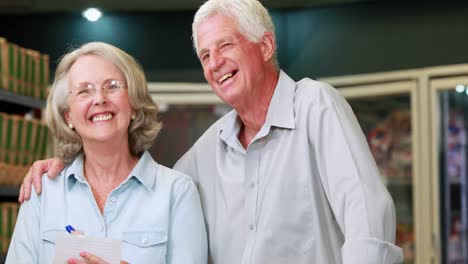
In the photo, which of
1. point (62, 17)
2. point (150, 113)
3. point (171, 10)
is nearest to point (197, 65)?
point (171, 10)

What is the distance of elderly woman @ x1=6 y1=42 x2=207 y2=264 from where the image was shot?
2436mm

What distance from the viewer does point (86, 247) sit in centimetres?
227

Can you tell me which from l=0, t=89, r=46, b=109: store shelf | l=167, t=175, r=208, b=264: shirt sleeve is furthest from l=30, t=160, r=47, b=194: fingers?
l=0, t=89, r=46, b=109: store shelf

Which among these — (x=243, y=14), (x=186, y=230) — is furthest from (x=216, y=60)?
(x=186, y=230)

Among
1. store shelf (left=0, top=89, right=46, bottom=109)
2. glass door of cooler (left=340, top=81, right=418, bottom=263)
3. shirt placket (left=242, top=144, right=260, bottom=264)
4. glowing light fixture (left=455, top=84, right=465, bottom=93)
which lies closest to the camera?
shirt placket (left=242, top=144, right=260, bottom=264)

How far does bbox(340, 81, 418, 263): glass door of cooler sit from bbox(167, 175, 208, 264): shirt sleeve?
127 inches

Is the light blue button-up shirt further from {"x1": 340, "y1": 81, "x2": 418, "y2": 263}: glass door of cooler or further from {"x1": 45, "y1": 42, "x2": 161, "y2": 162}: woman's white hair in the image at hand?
{"x1": 340, "y1": 81, "x2": 418, "y2": 263}: glass door of cooler

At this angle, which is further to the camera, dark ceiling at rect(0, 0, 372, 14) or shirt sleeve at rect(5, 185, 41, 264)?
dark ceiling at rect(0, 0, 372, 14)

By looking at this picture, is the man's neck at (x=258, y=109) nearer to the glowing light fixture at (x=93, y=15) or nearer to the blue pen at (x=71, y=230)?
the blue pen at (x=71, y=230)

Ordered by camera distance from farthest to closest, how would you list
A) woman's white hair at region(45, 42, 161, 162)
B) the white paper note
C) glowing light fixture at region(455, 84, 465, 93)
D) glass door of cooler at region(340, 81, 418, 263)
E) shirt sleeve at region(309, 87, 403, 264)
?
glass door of cooler at region(340, 81, 418, 263), glowing light fixture at region(455, 84, 465, 93), woman's white hair at region(45, 42, 161, 162), the white paper note, shirt sleeve at region(309, 87, 403, 264)

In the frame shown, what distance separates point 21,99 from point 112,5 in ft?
8.91

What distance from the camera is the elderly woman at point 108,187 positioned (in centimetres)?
244

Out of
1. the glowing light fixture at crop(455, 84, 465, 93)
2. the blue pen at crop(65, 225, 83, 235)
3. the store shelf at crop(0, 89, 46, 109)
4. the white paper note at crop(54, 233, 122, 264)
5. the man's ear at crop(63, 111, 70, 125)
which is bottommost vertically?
the white paper note at crop(54, 233, 122, 264)

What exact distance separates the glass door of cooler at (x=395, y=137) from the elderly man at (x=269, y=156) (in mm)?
3115
